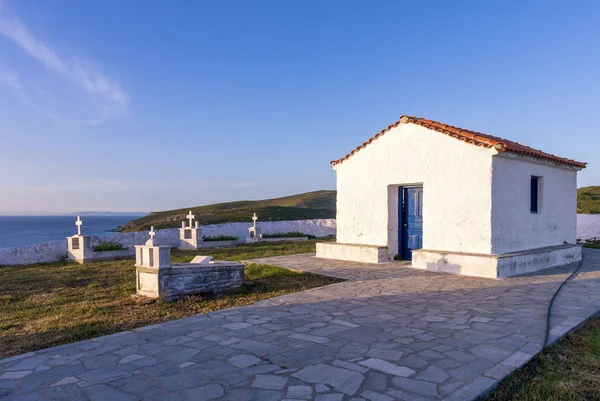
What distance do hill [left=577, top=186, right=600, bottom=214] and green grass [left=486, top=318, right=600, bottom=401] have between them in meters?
28.5

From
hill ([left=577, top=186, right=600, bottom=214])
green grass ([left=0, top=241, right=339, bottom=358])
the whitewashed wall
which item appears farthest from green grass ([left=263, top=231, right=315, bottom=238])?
hill ([left=577, top=186, right=600, bottom=214])

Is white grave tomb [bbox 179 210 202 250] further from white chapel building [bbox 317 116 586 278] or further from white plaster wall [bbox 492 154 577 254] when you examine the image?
white plaster wall [bbox 492 154 577 254]

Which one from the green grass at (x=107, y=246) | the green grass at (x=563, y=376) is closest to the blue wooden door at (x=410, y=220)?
the green grass at (x=563, y=376)

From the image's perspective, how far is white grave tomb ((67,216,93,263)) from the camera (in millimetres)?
15742

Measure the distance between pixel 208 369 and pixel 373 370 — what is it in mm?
1639

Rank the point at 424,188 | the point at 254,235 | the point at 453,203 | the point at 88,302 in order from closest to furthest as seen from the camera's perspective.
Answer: the point at 88,302
the point at 453,203
the point at 424,188
the point at 254,235

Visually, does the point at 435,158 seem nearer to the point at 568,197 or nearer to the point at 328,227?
the point at 568,197

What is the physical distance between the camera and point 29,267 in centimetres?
1428

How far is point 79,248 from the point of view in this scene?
52.0 ft

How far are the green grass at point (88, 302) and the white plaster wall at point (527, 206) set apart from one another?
442cm

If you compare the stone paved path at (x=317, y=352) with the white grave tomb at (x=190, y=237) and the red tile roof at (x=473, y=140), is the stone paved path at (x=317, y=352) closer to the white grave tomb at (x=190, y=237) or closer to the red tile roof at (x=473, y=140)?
the red tile roof at (x=473, y=140)

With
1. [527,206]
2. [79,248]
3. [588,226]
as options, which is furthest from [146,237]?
[588,226]

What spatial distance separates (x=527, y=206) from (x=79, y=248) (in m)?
15.2

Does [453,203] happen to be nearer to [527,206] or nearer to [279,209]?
[527,206]
